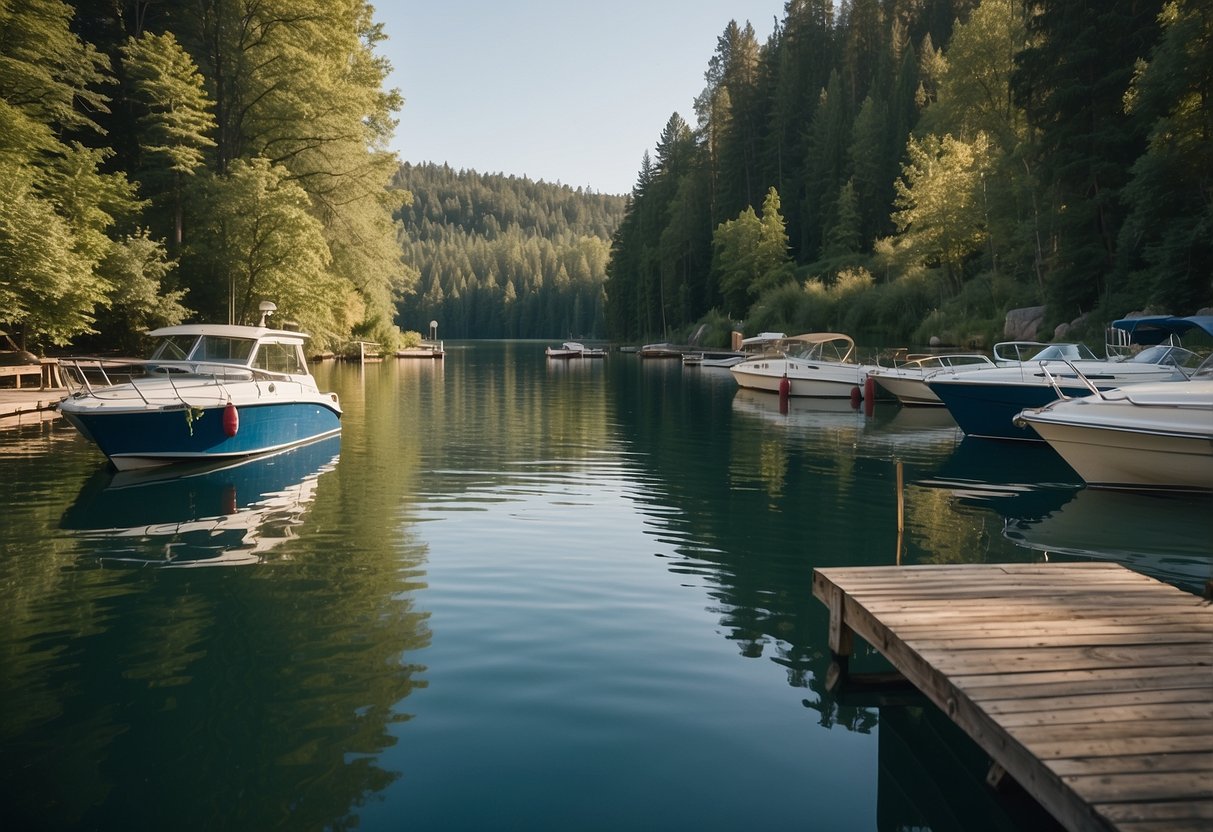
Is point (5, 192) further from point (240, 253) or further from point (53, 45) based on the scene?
point (240, 253)

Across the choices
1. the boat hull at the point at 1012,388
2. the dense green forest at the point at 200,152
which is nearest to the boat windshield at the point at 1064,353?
the boat hull at the point at 1012,388

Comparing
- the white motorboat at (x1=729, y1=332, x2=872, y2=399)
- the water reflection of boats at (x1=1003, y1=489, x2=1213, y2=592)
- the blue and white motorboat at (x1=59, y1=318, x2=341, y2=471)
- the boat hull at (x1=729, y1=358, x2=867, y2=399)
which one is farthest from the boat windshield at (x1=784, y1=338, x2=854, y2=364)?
the blue and white motorboat at (x1=59, y1=318, x2=341, y2=471)

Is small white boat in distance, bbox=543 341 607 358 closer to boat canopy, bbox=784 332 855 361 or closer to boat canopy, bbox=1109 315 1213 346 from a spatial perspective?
boat canopy, bbox=784 332 855 361

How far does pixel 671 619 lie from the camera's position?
27.0 feet

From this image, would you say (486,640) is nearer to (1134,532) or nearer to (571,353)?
(1134,532)

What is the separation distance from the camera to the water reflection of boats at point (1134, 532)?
10.2 m

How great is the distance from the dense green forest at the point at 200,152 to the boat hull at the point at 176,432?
12.2m

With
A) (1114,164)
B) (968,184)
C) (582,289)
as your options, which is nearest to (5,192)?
(1114,164)

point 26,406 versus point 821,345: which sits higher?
point 821,345

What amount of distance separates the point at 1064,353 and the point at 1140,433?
1012cm

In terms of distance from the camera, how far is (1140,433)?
45.0ft

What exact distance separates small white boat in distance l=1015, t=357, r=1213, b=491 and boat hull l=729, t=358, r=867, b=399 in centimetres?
1752

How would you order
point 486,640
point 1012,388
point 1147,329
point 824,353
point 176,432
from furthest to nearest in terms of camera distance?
point 824,353, point 1147,329, point 1012,388, point 176,432, point 486,640

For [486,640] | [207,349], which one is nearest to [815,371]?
[207,349]
